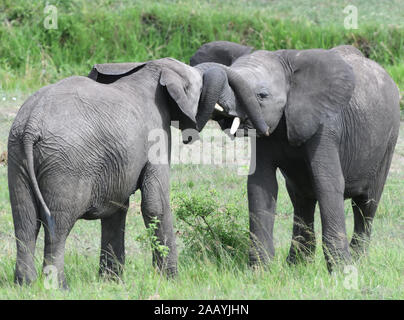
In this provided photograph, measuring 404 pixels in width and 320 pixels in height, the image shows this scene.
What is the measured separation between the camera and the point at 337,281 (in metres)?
6.36

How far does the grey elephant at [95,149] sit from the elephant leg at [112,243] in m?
0.05

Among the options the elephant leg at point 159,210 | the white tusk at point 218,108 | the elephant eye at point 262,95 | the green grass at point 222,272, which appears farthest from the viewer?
the elephant eye at point 262,95

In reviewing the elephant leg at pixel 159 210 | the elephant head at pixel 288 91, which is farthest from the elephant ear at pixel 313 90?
the elephant leg at pixel 159 210

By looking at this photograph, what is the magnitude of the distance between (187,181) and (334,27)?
512cm

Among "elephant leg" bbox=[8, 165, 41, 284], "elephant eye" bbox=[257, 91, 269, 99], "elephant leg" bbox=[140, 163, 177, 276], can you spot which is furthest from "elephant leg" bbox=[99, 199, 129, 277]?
"elephant eye" bbox=[257, 91, 269, 99]

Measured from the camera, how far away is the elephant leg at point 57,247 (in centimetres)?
581

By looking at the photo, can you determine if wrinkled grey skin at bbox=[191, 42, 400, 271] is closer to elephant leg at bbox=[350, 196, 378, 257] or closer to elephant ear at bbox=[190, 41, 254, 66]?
elephant ear at bbox=[190, 41, 254, 66]

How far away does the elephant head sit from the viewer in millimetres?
6754

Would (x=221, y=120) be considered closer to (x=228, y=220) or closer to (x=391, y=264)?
(x=228, y=220)

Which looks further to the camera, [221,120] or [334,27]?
[334,27]

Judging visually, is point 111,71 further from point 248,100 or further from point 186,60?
point 186,60

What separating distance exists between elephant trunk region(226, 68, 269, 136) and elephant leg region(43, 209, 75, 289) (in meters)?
1.57

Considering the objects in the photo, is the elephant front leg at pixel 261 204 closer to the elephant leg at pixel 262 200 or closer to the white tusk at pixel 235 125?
the elephant leg at pixel 262 200
